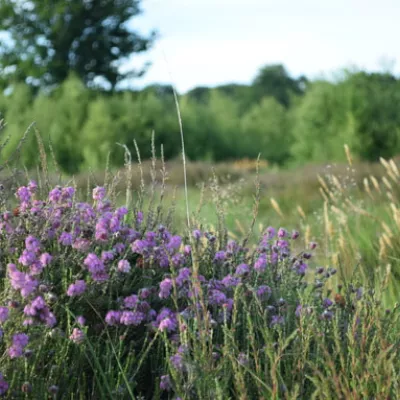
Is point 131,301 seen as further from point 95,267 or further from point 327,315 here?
point 327,315

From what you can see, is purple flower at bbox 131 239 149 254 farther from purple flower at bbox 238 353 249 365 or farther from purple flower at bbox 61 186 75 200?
purple flower at bbox 238 353 249 365

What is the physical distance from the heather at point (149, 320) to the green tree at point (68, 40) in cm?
2462

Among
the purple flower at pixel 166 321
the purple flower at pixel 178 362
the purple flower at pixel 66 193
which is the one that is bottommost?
the purple flower at pixel 178 362

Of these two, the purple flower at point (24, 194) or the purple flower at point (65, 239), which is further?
the purple flower at point (24, 194)

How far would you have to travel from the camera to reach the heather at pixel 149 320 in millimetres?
2262

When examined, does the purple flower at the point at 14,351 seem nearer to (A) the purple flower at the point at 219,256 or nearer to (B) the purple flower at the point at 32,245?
(B) the purple flower at the point at 32,245

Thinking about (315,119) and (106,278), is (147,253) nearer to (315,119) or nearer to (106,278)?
(106,278)

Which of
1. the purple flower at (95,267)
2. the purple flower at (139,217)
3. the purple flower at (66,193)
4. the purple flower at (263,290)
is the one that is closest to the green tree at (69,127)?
the purple flower at (139,217)

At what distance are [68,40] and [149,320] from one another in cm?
2734

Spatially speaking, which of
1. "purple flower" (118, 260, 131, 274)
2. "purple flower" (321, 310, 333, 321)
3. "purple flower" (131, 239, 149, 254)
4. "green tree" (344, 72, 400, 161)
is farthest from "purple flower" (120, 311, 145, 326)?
"green tree" (344, 72, 400, 161)

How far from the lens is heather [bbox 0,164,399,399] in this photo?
226 centimetres

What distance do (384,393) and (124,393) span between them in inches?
37.3

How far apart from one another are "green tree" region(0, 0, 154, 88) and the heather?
2462 cm

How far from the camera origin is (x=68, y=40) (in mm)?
28453
